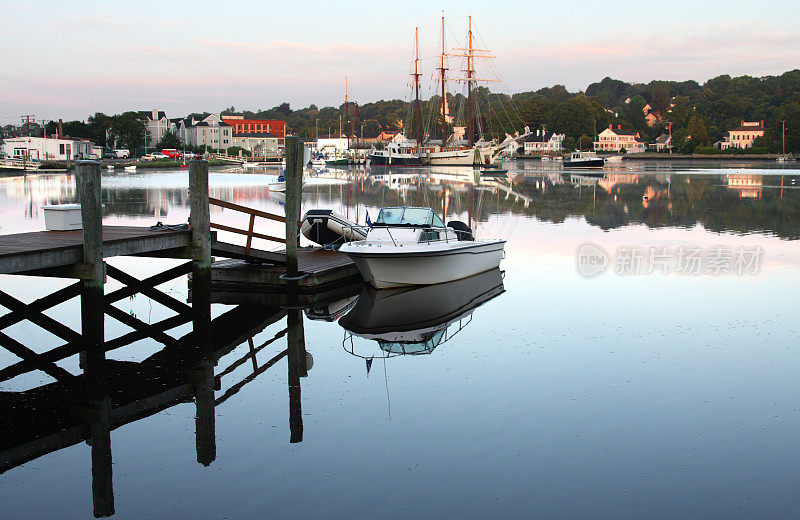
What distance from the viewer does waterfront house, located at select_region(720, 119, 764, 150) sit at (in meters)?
186

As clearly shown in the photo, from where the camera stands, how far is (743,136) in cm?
18738

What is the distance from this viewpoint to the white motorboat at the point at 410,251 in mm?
16781

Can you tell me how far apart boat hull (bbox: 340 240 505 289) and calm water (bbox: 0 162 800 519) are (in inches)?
15.4

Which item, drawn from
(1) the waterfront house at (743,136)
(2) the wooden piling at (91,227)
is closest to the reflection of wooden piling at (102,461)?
(2) the wooden piling at (91,227)

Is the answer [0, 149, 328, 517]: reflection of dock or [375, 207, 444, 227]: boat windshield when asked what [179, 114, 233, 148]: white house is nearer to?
[375, 207, 444, 227]: boat windshield

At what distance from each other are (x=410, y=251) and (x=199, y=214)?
4.65 m

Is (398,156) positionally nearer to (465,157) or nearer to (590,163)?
(465,157)

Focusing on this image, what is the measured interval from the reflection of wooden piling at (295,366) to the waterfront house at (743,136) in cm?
19002

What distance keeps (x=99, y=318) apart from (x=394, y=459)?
653 cm

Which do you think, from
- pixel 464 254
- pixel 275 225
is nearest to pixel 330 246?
pixel 464 254

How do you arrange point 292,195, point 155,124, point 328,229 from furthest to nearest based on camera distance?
point 155,124, point 328,229, point 292,195

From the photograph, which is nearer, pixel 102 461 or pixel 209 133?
pixel 102 461

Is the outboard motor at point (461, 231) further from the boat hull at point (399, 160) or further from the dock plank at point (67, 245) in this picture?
the boat hull at point (399, 160)

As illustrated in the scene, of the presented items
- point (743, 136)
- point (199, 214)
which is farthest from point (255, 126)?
point (199, 214)
